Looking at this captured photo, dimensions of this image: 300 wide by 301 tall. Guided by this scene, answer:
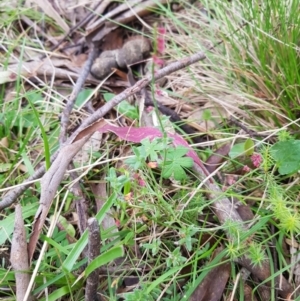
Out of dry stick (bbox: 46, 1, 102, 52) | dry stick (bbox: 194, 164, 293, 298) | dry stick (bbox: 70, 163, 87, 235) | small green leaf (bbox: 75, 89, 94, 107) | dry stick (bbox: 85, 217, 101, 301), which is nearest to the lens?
dry stick (bbox: 85, 217, 101, 301)

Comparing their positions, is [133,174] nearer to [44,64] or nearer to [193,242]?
[193,242]

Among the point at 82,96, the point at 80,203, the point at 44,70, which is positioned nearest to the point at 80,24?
the point at 44,70

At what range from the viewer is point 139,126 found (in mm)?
1352

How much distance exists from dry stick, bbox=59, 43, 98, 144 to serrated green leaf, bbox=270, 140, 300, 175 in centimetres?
60

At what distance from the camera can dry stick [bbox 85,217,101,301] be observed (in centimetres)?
97

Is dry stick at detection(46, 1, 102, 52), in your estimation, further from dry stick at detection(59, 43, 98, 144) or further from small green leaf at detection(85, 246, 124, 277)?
small green leaf at detection(85, 246, 124, 277)

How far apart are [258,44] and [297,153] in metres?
0.38

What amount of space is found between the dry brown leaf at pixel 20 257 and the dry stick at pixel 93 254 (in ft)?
0.49

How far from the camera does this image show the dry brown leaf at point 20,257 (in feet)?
3.50

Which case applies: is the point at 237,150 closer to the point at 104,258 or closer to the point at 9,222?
the point at 104,258

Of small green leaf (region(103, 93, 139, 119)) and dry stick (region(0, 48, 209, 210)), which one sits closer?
dry stick (region(0, 48, 209, 210))

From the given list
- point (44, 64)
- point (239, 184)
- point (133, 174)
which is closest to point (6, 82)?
point (44, 64)

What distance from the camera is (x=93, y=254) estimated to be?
1.03 metres

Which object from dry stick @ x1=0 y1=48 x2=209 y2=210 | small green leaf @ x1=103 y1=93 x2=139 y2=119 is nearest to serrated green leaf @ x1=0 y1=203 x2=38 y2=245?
dry stick @ x1=0 y1=48 x2=209 y2=210
